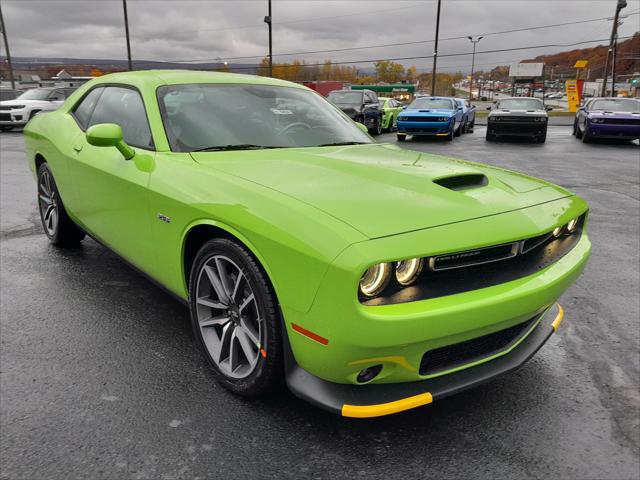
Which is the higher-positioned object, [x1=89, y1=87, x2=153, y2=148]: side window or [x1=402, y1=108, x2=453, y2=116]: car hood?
[x1=89, y1=87, x2=153, y2=148]: side window

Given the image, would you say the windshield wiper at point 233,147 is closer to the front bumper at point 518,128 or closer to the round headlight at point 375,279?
the round headlight at point 375,279

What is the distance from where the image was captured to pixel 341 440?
2.12m

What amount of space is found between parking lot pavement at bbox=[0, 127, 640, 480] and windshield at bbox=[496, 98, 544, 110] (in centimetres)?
1459

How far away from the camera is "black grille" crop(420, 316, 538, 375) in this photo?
198cm

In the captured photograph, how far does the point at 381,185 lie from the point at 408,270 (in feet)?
1.74

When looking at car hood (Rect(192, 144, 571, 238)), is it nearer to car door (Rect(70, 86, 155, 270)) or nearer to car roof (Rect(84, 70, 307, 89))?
car door (Rect(70, 86, 155, 270))

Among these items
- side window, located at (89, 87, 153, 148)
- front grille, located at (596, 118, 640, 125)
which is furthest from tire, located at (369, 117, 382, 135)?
side window, located at (89, 87, 153, 148)

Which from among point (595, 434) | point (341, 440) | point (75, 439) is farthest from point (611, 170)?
point (75, 439)

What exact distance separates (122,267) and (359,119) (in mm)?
13268

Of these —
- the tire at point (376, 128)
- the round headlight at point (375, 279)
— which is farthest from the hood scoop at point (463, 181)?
the tire at point (376, 128)

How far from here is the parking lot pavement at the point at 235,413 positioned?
1.98 m

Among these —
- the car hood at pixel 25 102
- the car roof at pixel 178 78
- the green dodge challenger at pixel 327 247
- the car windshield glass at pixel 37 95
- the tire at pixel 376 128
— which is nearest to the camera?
the green dodge challenger at pixel 327 247

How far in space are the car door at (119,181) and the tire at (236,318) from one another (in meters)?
0.55

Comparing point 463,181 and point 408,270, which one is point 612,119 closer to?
point 463,181
